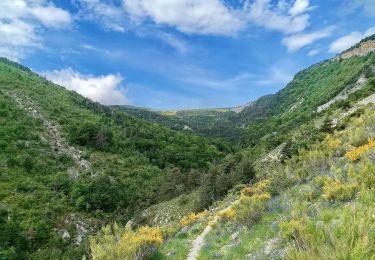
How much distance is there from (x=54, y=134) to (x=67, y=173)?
15863mm

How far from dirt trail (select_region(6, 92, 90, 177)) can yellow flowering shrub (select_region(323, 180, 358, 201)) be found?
4697cm

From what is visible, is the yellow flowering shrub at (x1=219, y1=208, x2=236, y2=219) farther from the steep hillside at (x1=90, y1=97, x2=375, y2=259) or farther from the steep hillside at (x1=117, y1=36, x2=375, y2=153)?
the steep hillside at (x1=117, y1=36, x2=375, y2=153)

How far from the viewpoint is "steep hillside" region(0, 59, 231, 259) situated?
36250 mm

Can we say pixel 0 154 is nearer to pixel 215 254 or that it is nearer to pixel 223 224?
pixel 223 224

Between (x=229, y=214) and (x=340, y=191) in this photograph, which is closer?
(x=340, y=191)

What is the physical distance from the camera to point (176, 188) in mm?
47281

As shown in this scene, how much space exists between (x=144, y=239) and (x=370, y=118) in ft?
42.1

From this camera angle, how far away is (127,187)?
2192 inches

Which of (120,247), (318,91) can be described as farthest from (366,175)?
(318,91)

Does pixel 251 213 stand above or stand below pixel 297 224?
below

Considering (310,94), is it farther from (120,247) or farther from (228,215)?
(120,247)

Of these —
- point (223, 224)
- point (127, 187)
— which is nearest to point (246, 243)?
point (223, 224)

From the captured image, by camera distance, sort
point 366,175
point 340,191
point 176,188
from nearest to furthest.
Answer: point 366,175
point 340,191
point 176,188

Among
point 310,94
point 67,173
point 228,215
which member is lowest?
point 228,215
